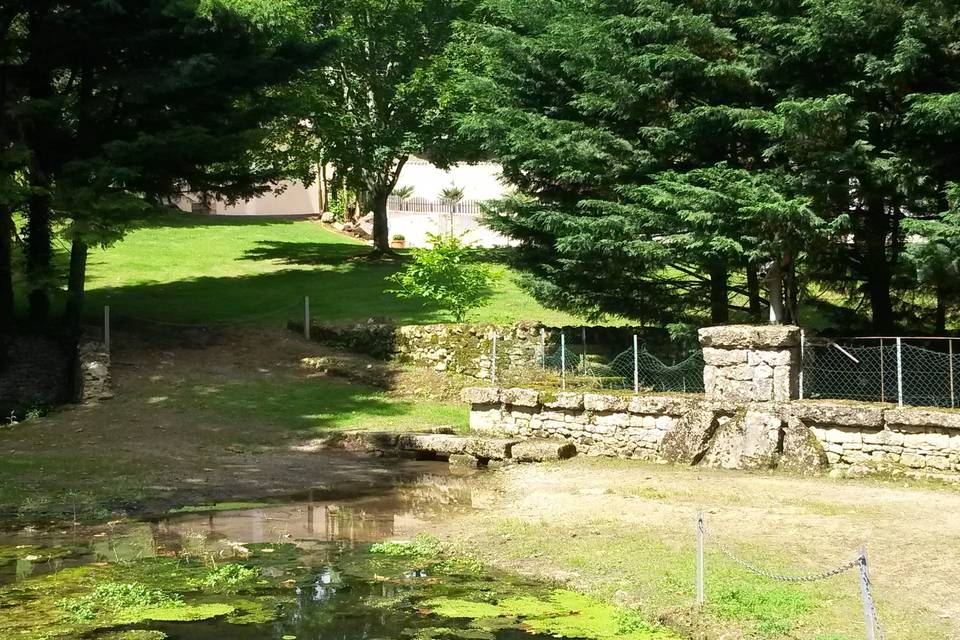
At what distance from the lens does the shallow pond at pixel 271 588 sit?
9195mm

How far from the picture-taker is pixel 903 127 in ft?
57.8

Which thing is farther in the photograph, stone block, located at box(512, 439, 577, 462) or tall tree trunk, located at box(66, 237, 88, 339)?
tall tree trunk, located at box(66, 237, 88, 339)

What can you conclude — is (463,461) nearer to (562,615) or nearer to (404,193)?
(562,615)

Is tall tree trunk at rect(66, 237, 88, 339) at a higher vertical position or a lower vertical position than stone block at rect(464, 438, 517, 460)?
higher

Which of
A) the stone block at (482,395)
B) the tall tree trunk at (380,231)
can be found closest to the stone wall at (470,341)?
the stone block at (482,395)

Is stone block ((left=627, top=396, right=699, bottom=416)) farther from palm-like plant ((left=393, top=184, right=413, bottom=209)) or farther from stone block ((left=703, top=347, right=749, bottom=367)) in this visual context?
palm-like plant ((left=393, top=184, right=413, bottom=209))

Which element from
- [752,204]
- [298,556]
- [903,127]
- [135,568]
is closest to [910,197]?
[903,127]

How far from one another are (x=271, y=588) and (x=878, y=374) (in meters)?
10.2

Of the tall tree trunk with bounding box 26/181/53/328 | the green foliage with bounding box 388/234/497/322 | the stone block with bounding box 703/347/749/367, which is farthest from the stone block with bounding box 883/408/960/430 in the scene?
the tall tree trunk with bounding box 26/181/53/328

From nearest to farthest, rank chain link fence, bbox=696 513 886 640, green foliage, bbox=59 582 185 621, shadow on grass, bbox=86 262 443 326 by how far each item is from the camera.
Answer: chain link fence, bbox=696 513 886 640, green foliage, bbox=59 582 185 621, shadow on grass, bbox=86 262 443 326

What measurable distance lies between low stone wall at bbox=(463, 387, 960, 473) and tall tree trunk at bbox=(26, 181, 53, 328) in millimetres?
10873

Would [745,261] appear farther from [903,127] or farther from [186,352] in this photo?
[186,352]

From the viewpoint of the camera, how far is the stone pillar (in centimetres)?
1619

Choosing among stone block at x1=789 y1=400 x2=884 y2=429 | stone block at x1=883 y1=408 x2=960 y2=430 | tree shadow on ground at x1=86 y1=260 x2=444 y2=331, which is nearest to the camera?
stone block at x1=883 y1=408 x2=960 y2=430
